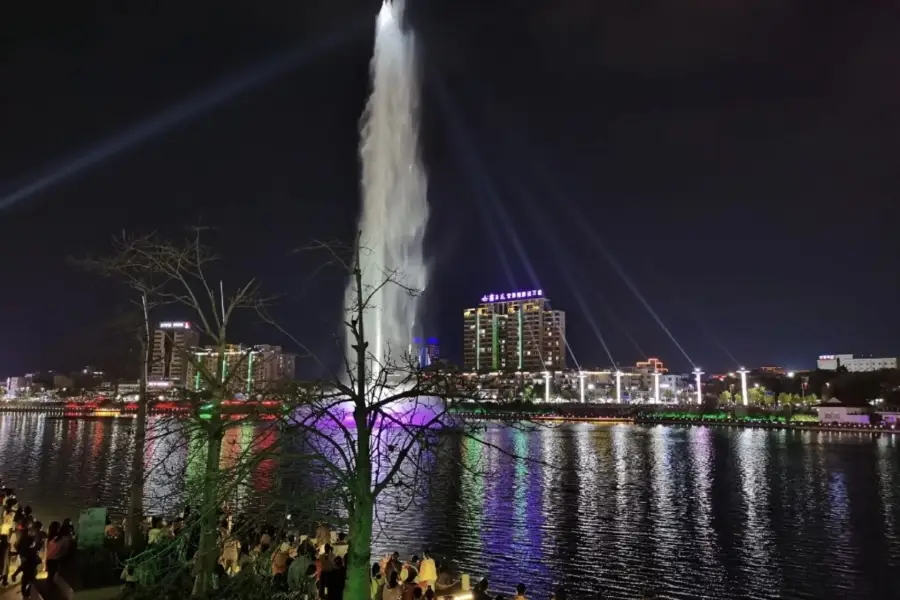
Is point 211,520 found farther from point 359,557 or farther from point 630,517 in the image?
point 630,517

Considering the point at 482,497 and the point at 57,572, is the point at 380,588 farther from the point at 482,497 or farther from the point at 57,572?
the point at 482,497

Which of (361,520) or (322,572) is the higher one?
(361,520)

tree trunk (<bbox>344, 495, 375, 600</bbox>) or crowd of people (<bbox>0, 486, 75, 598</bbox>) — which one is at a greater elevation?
tree trunk (<bbox>344, 495, 375, 600</bbox>)

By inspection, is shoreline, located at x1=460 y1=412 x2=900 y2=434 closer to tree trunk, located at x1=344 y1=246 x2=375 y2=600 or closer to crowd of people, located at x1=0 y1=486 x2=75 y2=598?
crowd of people, located at x1=0 y1=486 x2=75 y2=598

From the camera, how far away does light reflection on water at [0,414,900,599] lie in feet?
66.6

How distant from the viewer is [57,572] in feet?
45.6

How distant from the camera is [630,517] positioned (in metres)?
30.2

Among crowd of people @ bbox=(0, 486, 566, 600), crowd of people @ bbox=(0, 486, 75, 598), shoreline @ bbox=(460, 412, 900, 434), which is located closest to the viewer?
crowd of people @ bbox=(0, 486, 566, 600)

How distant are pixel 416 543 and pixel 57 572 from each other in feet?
45.1

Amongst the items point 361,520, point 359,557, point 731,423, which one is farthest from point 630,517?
point 731,423

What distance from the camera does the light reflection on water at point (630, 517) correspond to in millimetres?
20297

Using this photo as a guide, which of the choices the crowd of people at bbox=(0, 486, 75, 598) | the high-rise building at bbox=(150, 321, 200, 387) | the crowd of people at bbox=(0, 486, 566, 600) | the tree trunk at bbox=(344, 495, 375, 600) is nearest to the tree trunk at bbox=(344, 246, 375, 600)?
the tree trunk at bbox=(344, 495, 375, 600)

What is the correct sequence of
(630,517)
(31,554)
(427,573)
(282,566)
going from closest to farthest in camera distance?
1. (282,566)
2. (31,554)
3. (427,573)
4. (630,517)

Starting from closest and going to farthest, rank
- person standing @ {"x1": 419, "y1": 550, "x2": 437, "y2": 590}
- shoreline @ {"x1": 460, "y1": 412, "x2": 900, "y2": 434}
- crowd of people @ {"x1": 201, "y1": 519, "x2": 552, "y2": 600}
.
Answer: crowd of people @ {"x1": 201, "y1": 519, "x2": 552, "y2": 600} → person standing @ {"x1": 419, "y1": 550, "x2": 437, "y2": 590} → shoreline @ {"x1": 460, "y1": 412, "x2": 900, "y2": 434}
